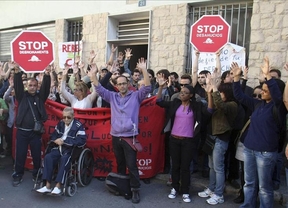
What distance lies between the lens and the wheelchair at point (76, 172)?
428cm

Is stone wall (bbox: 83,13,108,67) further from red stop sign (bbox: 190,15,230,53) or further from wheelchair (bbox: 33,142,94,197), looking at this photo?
wheelchair (bbox: 33,142,94,197)

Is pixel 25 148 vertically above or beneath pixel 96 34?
beneath

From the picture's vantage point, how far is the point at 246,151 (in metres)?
3.62

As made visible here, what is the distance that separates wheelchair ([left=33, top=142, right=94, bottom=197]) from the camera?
14.0ft

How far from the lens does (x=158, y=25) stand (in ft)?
25.8

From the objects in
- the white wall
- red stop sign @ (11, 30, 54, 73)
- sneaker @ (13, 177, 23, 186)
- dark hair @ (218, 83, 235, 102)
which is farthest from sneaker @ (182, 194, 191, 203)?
the white wall

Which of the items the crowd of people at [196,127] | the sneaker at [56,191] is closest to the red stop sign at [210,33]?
the crowd of people at [196,127]

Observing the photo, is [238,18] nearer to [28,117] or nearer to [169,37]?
[169,37]

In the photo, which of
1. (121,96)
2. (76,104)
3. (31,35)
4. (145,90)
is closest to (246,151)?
(145,90)

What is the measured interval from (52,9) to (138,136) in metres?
6.90

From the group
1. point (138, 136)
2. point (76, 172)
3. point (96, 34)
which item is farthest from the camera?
point (96, 34)

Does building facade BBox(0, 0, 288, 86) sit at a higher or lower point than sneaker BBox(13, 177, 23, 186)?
higher

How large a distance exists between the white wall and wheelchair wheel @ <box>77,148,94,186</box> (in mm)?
4708

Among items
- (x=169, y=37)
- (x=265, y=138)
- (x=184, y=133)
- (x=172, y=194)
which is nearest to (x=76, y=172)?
(x=172, y=194)
